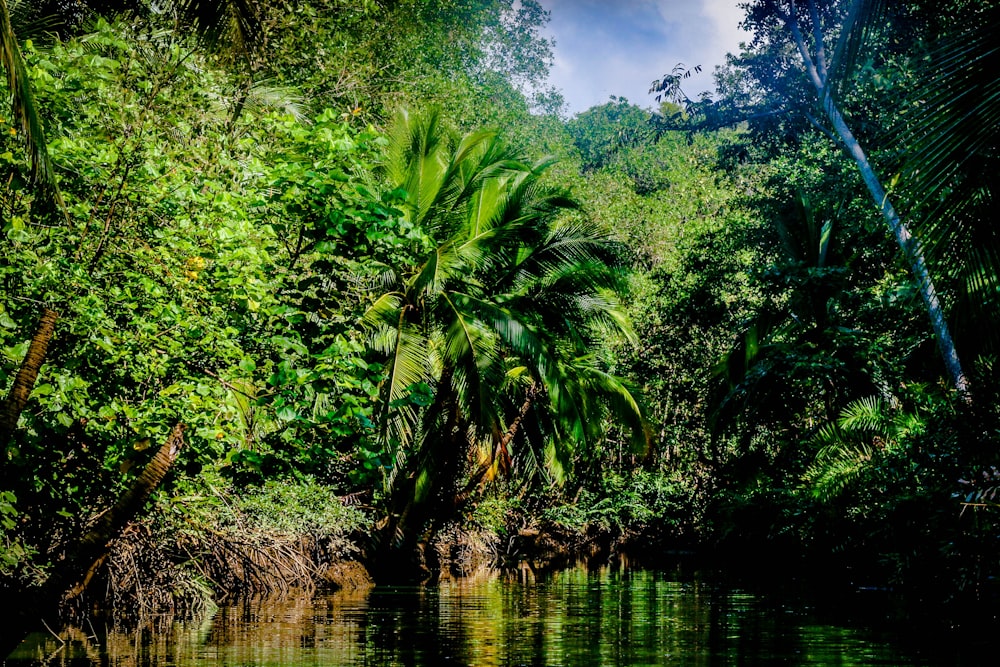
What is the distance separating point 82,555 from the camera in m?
7.88

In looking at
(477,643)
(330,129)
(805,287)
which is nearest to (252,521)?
(477,643)

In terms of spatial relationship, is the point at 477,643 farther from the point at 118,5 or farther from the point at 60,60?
the point at 118,5

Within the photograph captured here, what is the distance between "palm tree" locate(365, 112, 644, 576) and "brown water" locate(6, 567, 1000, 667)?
309cm

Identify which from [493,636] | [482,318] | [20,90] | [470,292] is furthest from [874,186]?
[20,90]

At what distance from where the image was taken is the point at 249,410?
8.33 meters

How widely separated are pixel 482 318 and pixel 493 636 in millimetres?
6861

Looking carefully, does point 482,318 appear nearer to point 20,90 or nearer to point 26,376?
point 26,376

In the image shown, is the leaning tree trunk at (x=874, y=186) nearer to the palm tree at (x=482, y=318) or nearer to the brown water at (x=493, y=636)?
the brown water at (x=493, y=636)

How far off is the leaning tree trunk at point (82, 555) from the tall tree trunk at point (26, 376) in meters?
1.17

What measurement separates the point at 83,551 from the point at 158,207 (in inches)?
109

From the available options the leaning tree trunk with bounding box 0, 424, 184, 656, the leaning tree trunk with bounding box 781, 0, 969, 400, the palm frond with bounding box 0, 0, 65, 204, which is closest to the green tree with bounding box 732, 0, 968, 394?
the leaning tree trunk with bounding box 781, 0, 969, 400

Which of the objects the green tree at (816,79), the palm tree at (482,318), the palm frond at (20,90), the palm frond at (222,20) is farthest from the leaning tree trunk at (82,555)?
the green tree at (816,79)

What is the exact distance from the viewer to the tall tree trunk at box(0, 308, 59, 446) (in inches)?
252

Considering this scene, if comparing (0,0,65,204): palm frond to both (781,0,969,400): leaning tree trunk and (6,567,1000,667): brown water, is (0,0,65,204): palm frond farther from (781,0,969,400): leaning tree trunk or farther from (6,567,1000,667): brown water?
(781,0,969,400): leaning tree trunk
